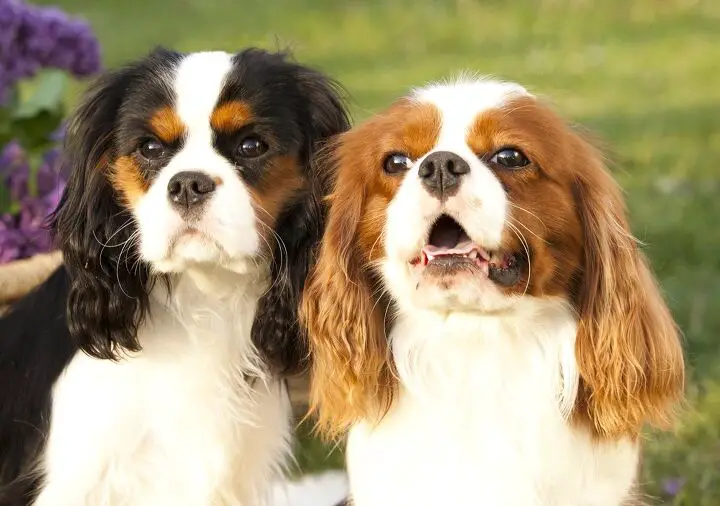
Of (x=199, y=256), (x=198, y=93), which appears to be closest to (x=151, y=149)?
(x=198, y=93)

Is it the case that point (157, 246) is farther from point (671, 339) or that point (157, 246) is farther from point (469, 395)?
point (671, 339)

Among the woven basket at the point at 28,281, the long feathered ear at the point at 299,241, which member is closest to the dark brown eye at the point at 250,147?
the long feathered ear at the point at 299,241

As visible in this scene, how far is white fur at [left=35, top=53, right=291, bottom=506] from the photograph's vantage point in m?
2.41

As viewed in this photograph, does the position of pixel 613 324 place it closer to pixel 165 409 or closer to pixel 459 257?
pixel 459 257

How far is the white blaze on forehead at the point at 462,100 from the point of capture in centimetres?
211

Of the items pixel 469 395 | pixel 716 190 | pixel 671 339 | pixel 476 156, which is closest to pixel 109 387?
pixel 469 395

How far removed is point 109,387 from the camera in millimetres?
2434

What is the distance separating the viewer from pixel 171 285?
2.45m

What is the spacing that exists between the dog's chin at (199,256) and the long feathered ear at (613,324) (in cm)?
72

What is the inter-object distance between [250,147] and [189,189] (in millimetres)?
217

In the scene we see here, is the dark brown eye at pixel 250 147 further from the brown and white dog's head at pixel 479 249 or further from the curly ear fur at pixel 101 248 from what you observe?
the curly ear fur at pixel 101 248

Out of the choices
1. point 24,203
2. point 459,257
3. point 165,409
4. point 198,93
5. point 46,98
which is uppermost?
point 198,93

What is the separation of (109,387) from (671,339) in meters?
1.27

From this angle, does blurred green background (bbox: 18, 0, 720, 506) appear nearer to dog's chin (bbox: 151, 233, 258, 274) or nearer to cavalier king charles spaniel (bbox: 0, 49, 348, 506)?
cavalier king charles spaniel (bbox: 0, 49, 348, 506)
